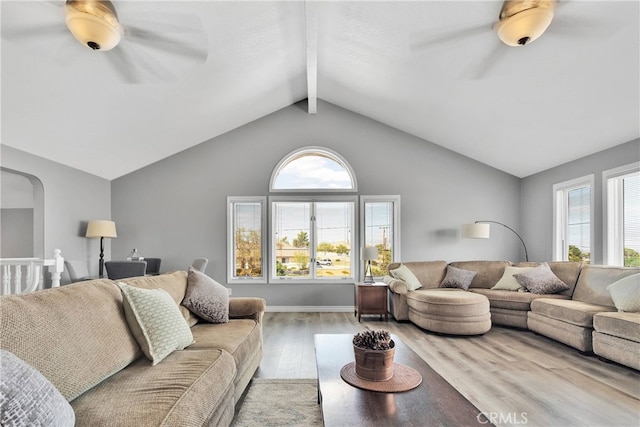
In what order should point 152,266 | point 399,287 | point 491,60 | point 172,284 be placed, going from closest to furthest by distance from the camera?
1. point 172,284
2. point 491,60
3. point 399,287
4. point 152,266

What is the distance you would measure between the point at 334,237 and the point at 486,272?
8.03 ft

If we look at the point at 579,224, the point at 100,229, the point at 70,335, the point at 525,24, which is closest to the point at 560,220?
the point at 579,224

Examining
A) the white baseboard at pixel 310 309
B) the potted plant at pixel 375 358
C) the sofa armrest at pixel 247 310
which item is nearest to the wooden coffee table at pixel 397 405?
the potted plant at pixel 375 358

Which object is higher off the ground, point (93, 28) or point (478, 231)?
point (93, 28)

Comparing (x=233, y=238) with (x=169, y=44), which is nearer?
(x=169, y=44)

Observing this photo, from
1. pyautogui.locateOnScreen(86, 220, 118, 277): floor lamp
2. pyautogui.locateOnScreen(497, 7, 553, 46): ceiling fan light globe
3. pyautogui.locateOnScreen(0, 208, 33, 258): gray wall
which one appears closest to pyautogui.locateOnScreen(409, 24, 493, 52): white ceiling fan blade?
pyautogui.locateOnScreen(497, 7, 553, 46): ceiling fan light globe

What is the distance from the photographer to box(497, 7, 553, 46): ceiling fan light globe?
2.50 meters

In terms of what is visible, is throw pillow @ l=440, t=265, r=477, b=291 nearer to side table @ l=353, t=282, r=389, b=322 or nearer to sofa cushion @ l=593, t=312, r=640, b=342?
side table @ l=353, t=282, r=389, b=322

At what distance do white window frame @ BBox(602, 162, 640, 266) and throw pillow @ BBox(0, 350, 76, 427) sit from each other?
17.9ft

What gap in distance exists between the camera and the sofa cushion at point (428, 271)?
5312 mm

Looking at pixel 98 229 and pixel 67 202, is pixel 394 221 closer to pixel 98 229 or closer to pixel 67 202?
pixel 98 229

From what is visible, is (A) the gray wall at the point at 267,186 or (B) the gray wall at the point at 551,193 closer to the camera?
(B) the gray wall at the point at 551,193

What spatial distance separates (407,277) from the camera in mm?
5090

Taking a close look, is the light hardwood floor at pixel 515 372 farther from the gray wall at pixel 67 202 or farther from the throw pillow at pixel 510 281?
the gray wall at pixel 67 202
